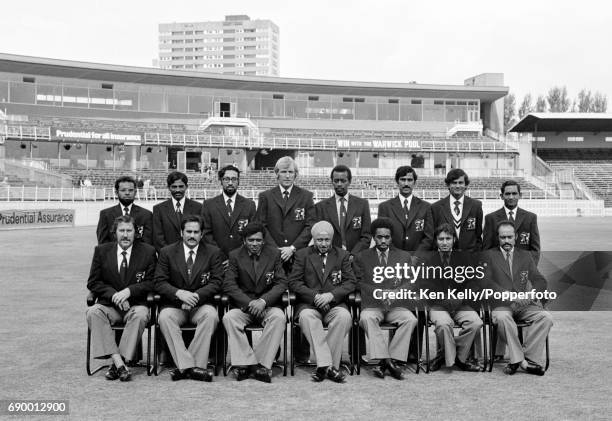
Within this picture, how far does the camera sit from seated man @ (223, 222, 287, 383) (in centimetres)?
685

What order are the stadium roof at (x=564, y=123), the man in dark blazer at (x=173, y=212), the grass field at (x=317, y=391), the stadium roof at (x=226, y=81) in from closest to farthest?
the grass field at (x=317, y=391) < the man in dark blazer at (x=173, y=212) < the stadium roof at (x=226, y=81) < the stadium roof at (x=564, y=123)

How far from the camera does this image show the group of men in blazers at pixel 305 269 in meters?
6.90

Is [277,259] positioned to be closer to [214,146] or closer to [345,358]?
[345,358]

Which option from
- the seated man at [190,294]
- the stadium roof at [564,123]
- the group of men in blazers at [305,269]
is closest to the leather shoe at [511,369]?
the group of men in blazers at [305,269]

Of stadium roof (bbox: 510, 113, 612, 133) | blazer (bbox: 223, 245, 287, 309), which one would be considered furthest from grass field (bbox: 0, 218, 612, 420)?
stadium roof (bbox: 510, 113, 612, 133)

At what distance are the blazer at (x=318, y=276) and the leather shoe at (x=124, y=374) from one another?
182 cm

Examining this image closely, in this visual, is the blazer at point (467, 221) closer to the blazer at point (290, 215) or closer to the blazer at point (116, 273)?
the blazer at point (290, 215)

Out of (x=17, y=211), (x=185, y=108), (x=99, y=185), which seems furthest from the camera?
(x=185, y=108)

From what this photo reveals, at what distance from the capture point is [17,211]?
32250 mm

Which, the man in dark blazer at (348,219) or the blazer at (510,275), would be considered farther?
the man in dark blazer at (348,219)

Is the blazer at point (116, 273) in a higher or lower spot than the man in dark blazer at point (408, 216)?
lower

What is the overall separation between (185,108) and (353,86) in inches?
622

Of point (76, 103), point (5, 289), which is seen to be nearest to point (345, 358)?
point (5, 289)

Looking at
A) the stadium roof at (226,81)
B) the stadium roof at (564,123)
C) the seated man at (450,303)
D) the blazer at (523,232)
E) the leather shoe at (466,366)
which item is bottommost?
the leather shoe at (466,366)
